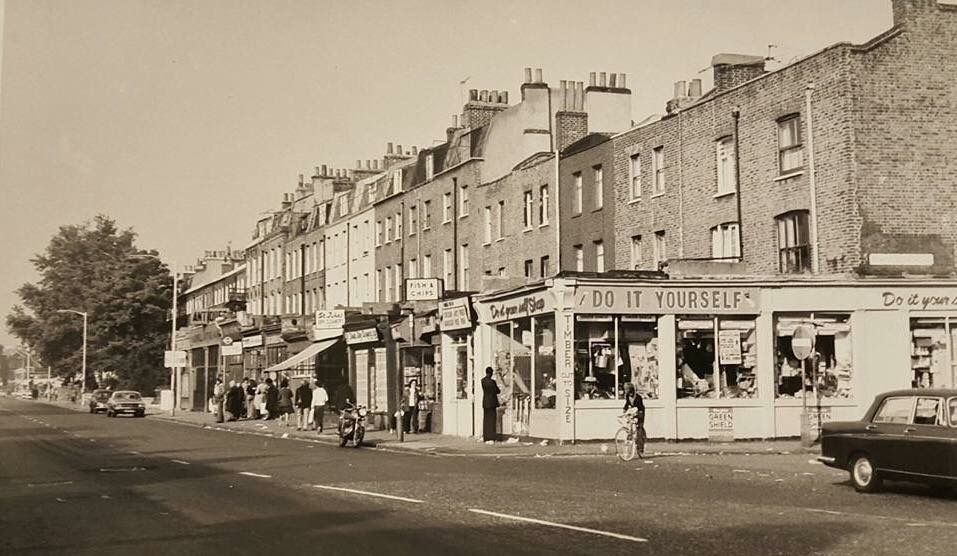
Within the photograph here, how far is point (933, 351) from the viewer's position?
28.5m

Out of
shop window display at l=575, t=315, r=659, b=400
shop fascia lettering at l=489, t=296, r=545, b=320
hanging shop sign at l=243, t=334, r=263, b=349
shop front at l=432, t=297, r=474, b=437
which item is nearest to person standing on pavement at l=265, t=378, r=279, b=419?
hanging shop sign at l=243, t=334, r=263, b=349

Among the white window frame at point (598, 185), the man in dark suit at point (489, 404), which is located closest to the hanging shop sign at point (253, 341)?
the white window frame at point (598, 185)

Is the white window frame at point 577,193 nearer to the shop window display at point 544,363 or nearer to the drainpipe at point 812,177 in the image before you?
the shop window display at point 544,363

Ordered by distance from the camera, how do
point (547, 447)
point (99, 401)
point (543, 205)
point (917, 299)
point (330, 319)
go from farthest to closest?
point (99, 401), point (330, 319), point (543, 205), point (917, 299), point (547, 447)

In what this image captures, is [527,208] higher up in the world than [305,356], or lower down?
higher up

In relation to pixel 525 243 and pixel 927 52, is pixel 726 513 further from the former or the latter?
pixel 525 243

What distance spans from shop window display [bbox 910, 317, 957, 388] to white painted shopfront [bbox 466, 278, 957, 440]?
0.09ft

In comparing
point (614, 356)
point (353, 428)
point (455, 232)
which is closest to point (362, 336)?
point (455, 232)

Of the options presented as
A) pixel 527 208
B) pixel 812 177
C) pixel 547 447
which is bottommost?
pixel 547 447

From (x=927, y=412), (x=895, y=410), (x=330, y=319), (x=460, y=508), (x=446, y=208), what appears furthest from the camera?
(x=446, y=208)

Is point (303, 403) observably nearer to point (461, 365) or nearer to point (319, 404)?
point (319, 404)

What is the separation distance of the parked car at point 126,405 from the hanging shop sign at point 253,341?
702 cm

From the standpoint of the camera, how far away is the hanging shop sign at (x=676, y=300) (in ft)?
93.6

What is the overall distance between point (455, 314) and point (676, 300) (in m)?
9.01
